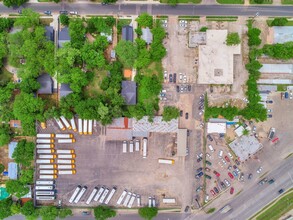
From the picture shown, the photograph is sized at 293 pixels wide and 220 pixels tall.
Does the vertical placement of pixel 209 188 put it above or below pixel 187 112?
below

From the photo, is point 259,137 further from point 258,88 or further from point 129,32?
point 129,32

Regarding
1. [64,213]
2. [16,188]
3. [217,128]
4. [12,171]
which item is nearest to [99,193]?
[64,213]

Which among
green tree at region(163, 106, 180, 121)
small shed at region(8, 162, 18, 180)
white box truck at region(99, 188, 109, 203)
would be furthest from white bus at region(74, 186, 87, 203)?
green tree at region(163, 106, 180, 121)

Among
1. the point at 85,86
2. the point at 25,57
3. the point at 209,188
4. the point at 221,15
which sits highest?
the point at 221,15

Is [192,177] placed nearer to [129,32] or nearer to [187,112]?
[187,112]

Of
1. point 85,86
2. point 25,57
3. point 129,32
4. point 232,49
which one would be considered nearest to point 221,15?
point 232,49

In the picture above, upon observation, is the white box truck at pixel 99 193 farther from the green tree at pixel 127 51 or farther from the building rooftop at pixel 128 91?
the green tree at pixel 127 51

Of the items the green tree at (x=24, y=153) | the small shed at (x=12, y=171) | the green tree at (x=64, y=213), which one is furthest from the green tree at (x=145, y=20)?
the green tree at (x=64, y=213)
